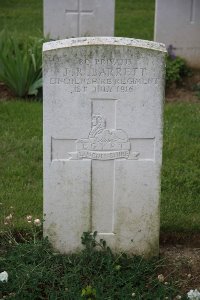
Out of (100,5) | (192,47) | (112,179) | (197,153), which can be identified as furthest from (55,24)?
(112,179)

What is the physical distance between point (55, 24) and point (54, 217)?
570 centimetres

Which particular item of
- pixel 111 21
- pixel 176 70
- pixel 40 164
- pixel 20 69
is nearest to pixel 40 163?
pixel 40 164

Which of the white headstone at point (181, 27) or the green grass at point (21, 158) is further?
the white headstone at point (181, 27)

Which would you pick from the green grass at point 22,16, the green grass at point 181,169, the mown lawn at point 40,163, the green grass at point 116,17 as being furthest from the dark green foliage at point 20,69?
the green grass at point 22,16

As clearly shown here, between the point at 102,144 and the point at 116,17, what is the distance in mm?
9959

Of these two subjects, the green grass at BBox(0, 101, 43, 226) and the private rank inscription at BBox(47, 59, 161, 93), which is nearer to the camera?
the private rank inscription at BBox(47, 59, 161, 93)

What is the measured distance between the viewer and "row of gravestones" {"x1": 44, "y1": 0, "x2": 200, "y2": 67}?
960cm

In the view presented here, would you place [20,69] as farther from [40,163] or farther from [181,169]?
[181,169]

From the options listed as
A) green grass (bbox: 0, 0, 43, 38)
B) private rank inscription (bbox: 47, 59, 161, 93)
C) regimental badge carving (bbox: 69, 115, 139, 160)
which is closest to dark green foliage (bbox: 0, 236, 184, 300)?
regimental badge carving (bbox: 69, 115, 139, 160)

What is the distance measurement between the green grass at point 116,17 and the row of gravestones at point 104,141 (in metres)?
7.29

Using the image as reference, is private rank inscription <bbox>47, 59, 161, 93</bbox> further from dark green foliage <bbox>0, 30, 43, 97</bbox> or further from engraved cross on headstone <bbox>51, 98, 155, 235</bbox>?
dark green foliage <bbox>0, 30, 43, 97</bbox>

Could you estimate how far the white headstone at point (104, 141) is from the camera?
172 inches

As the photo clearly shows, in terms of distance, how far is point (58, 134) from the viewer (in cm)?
445

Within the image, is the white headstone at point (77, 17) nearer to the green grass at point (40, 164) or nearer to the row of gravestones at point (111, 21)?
the row of gravestones at point (111, 21)
